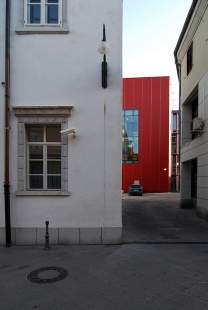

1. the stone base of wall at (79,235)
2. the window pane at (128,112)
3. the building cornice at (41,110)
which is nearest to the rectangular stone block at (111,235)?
the stone base of wall at (79,235)

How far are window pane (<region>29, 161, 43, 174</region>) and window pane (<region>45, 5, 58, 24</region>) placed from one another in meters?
4.33

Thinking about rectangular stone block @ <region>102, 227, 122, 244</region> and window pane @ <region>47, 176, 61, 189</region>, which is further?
window pane @ <region>47, 176, 61, 189</region>

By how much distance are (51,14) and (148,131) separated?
27.1 m

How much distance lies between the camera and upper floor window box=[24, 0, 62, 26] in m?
6.42

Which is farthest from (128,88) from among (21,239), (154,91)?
(21,239)

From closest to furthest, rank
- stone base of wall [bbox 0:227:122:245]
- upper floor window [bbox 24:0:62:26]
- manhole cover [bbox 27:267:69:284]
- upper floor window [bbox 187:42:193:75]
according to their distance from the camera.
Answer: manhole cover [bbox 27:267:69:284], stone base of wall [bbox 0:227:122:245], upper floor window [bbox 24:0:62:26], upper floor window [bbox 187:42:193:75]

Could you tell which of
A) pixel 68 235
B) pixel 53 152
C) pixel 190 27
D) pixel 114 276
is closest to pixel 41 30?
pixel 53 152

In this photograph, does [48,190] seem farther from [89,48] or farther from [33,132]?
[89,48]

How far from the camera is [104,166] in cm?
627

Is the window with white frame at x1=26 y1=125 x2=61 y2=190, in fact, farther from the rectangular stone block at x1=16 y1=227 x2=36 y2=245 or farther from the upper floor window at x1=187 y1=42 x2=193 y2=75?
the upper floor window at x1=187 y1=42 x2=193 y2=75

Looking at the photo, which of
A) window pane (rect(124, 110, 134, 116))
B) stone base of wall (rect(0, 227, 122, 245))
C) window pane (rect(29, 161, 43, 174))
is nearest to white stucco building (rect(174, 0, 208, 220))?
stone base of wall (rect(0, 227, 122, 245))

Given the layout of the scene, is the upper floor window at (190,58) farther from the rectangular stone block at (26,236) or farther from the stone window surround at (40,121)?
the rectangular stone block at (26,236)

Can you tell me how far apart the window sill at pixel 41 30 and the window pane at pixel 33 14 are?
1.08 feet

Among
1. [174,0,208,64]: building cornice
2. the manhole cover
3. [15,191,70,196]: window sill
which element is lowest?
the manhole cover
